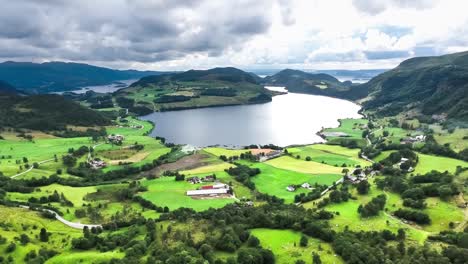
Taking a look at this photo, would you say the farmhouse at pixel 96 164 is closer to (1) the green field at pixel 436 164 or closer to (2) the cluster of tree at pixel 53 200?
(2) the cluster of tree at pixel 53 200

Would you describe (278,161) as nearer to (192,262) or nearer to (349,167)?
(349,167)

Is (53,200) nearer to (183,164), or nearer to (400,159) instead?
(183,164)

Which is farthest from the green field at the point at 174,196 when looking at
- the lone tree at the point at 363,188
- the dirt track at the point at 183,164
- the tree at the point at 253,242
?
the lone tree at the point at 363,188

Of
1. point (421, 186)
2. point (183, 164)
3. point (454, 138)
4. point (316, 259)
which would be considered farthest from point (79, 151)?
point (454, 138)

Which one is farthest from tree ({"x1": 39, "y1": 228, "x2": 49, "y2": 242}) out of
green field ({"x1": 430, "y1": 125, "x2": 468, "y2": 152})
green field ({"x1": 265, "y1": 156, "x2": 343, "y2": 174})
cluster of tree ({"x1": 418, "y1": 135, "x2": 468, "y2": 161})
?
green field ({"x1": 430, "y1": 125, "x2": 468, "y2": 152})

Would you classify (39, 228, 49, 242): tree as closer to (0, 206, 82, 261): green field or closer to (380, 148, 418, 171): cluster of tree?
(0, 206, 82, 261): green field

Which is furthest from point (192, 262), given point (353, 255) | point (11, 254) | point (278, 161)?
point (278, 161)
